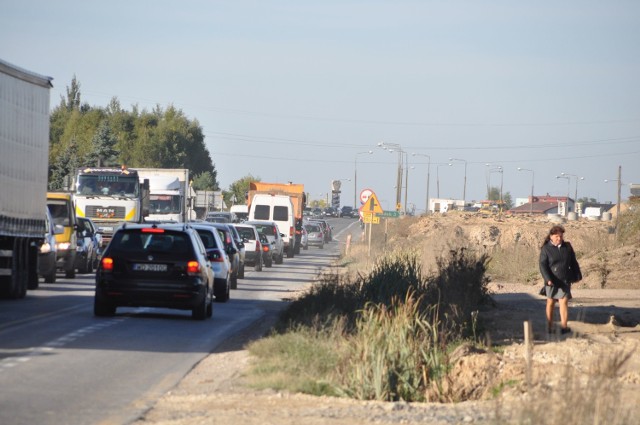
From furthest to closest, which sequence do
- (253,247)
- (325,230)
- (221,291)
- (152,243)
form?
1. (325,230)
2. (253,247)
3. (221,291)
4. (152,243)

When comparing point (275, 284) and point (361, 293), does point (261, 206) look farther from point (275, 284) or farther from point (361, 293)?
point (361, 293)

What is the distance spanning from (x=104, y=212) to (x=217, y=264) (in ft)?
61.4

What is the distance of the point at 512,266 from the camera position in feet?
Answer: 129

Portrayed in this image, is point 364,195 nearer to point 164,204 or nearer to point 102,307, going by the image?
point 164,204

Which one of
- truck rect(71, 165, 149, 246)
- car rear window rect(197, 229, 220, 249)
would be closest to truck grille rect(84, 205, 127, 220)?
truck rect(71, 165, 149, 246)

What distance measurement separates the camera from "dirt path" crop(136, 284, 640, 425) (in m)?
9.84

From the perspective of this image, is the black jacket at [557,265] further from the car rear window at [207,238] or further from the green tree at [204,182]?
the green tree at [204,182]

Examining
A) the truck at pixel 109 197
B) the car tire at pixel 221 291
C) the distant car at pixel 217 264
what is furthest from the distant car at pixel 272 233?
the car tire at pixel 221 291

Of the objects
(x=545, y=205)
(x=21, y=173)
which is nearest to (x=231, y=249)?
(x=21, y=173)

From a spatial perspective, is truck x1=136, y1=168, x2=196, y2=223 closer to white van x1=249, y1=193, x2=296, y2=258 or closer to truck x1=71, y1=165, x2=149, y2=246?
truck x1=71, y1=165, x2=149, y2=246

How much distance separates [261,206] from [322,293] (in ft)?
136

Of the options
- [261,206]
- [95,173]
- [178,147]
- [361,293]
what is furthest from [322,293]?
[178,147]

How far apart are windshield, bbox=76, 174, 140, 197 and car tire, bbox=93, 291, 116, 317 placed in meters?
23.7

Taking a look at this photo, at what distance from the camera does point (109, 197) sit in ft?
143
